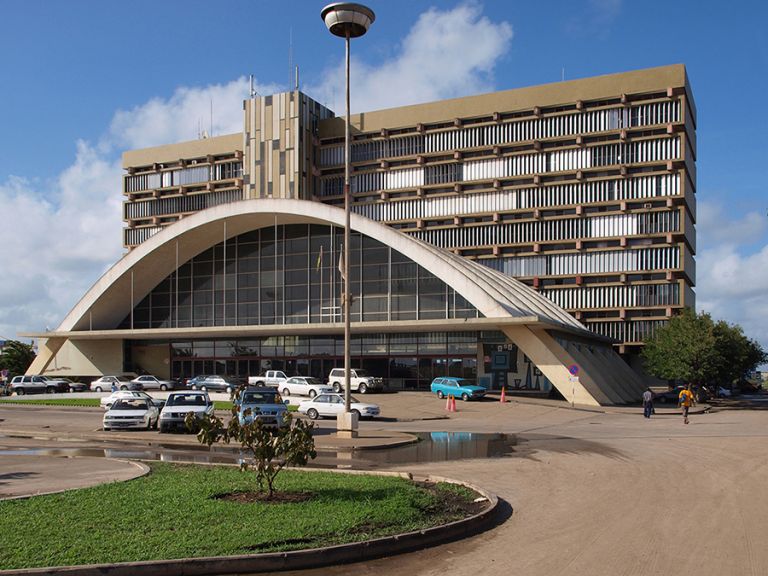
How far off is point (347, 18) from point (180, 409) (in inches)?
557

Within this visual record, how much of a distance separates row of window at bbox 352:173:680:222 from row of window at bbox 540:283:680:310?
8216 mm

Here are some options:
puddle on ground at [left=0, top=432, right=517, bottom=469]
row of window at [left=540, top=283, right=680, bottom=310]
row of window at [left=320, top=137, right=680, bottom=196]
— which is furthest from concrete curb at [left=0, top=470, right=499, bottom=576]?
row of window at [left=320, top=137, right=680, bottom=196]

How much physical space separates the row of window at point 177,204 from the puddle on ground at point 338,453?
2718 inches

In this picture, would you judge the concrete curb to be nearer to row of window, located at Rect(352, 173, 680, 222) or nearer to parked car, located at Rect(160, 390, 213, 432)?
parked car, located at Rect(160, 390, 213, 432)

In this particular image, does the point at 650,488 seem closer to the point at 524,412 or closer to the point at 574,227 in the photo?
the point at 524,412

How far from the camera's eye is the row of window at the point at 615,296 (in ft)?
224

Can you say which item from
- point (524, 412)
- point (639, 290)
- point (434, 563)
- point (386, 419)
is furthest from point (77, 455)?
point (639, 290)

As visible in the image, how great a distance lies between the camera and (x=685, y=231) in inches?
2709

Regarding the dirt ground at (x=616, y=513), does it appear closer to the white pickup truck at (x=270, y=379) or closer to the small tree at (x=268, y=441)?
the small tree at (x=268, y=441)

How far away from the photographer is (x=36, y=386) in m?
55.1

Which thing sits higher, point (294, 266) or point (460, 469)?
point (294, 266)

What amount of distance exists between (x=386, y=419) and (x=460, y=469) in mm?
17845

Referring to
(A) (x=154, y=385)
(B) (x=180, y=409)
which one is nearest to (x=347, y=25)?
(B) (x=180, y=409)

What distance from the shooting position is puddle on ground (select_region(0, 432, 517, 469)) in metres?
19.5
